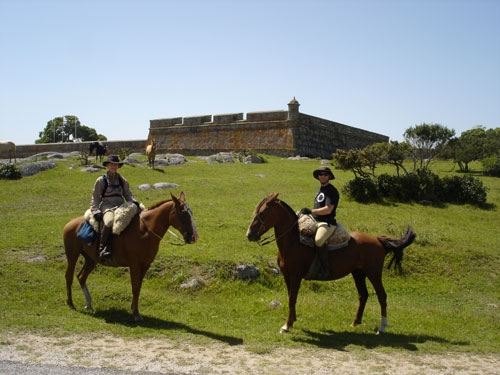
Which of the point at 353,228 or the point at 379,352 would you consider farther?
the point at 353,228

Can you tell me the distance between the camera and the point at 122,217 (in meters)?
8.00

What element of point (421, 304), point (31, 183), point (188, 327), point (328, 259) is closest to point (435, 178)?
point (421, 304)

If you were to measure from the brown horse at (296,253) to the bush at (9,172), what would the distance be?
64.7 feet

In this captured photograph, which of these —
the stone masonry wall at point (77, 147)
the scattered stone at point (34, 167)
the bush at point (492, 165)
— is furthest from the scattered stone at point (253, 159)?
the bush at point (492, 165)

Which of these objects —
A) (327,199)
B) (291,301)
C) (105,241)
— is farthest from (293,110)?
(291,301)

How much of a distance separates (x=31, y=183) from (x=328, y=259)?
18.8 metres

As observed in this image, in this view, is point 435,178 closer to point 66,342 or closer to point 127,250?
point 127,250

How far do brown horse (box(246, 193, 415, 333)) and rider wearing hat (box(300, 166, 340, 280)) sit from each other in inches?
10.1

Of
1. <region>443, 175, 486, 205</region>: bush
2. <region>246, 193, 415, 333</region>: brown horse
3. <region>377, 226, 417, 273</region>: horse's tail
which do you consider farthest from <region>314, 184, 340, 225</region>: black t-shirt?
<region>443, 175, 486, 205</region>: bush

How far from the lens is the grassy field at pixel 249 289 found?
24.2ft

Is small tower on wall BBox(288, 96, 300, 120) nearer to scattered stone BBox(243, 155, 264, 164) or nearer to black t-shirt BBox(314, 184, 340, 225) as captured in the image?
scattered stone BBox(243, 155, 264, 164)

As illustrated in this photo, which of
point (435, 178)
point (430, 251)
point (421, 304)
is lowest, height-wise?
point (421, 304)

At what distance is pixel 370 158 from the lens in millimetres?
21391

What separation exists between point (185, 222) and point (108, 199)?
1.88 m
